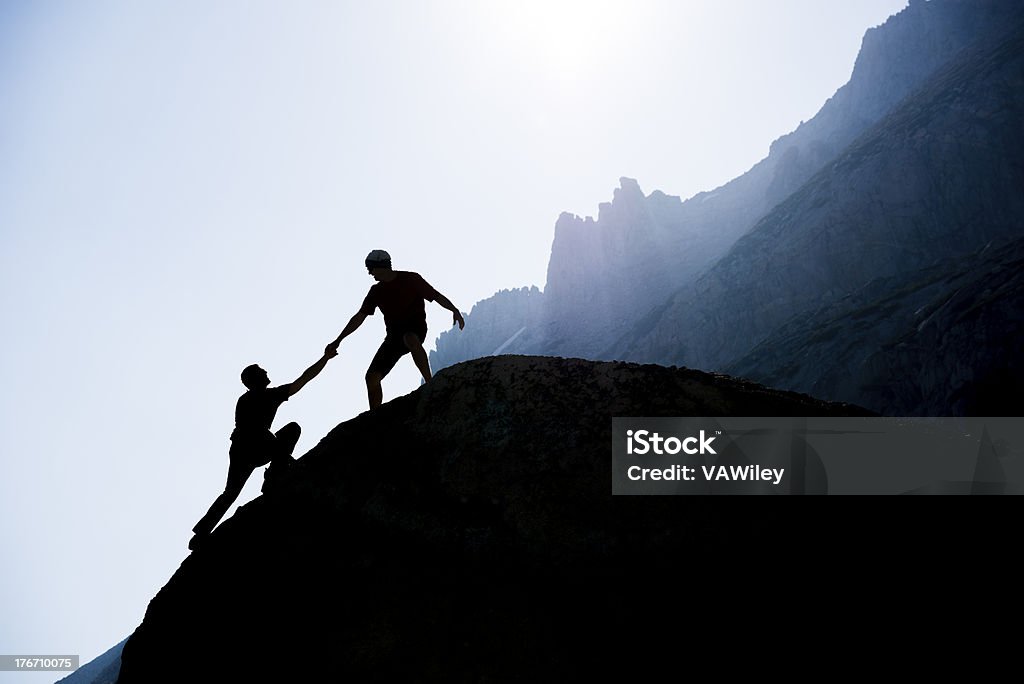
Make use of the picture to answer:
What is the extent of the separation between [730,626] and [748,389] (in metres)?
1.72

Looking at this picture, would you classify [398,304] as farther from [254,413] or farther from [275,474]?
[275,474]

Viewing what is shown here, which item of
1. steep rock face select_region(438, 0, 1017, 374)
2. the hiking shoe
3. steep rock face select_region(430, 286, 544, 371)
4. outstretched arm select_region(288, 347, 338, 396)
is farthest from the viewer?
steep rock face select_region(430, 286, 544, 371)

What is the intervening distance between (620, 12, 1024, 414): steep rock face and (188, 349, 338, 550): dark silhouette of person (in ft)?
131

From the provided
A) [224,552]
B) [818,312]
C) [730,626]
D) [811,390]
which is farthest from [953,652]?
[818,312]

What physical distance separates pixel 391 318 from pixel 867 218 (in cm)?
6886

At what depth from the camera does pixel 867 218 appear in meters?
59.2

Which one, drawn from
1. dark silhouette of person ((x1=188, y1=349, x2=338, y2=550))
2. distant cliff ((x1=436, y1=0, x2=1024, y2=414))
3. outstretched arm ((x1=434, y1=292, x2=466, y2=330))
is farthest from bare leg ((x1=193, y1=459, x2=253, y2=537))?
distant cliff ((x1=436, y1=0, x2=1024, y2=414))

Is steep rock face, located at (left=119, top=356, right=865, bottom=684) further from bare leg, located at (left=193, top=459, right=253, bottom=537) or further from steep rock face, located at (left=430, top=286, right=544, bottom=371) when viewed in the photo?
steep rock face, located at (left=430, top=286, right=544, bottom=371)

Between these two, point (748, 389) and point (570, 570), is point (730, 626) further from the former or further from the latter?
point (748, 389)

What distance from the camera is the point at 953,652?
2814 millimetres

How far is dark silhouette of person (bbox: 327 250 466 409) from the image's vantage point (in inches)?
233

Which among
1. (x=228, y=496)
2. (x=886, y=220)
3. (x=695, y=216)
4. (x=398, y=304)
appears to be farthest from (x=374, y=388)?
(x=695, y=216)

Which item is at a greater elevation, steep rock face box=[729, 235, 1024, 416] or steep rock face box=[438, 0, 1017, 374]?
steep rock face box=[438, 0, 1017, 374]

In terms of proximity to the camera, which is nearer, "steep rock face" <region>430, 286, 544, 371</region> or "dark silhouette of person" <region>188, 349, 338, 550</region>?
"dark silhouette of person" <region>188, 349, 338, 550</region>
